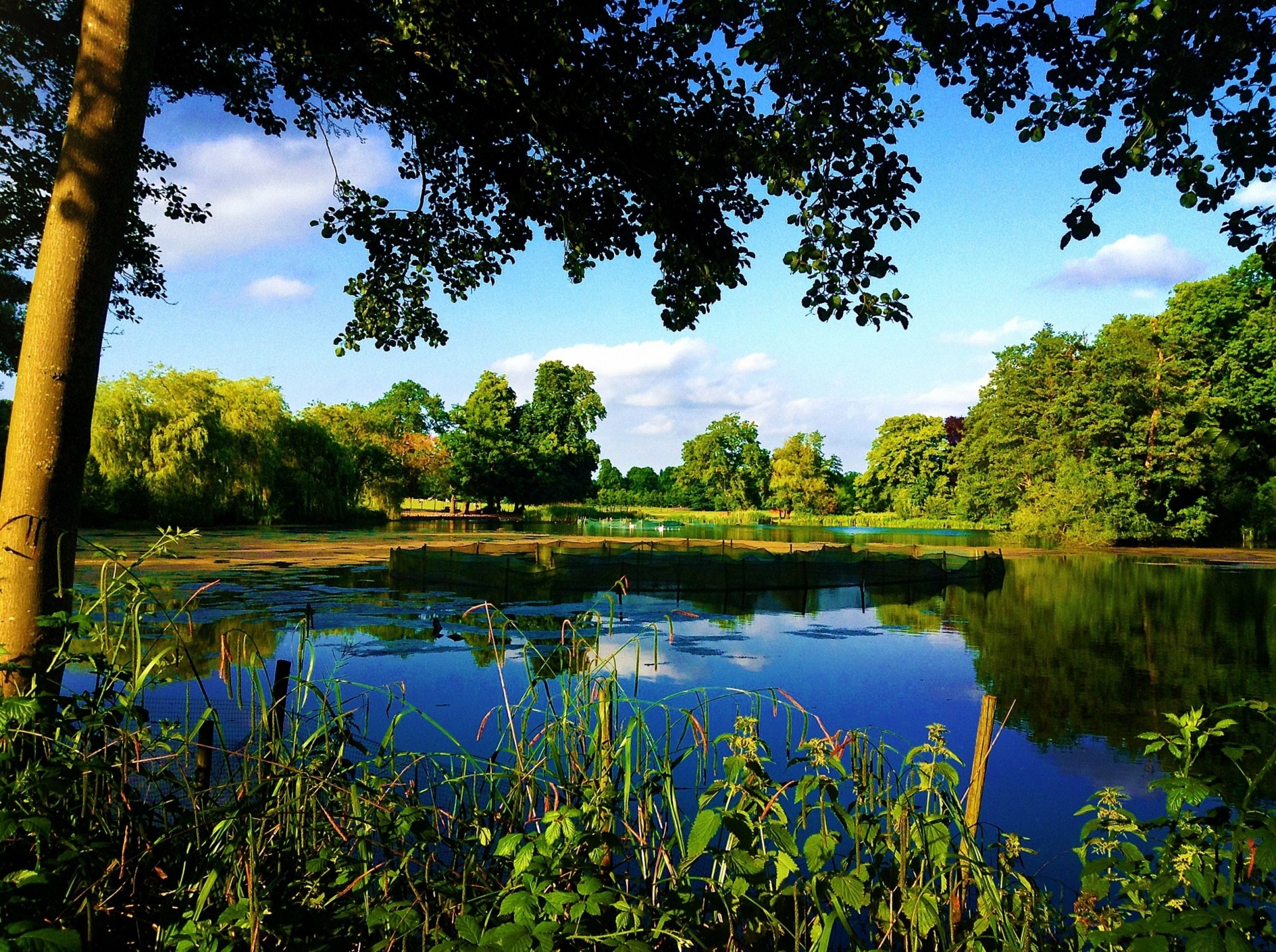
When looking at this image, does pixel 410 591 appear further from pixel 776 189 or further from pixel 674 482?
pixel 674 482

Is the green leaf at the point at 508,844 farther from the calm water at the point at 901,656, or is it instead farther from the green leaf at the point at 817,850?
the calm water at the point at 901,656

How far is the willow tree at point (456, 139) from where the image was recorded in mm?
2352

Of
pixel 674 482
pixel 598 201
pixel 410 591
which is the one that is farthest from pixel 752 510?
pixel 598 201

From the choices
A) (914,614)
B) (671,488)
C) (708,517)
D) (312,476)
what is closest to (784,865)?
(914,614)

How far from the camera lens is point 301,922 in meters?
1.62

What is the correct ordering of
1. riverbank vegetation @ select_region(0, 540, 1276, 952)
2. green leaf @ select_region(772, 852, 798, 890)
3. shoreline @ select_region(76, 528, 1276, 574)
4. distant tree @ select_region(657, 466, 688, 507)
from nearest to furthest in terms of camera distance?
riverbank vegetation @ select_region(0, 540, 1276, 952) → green leaf @ select_region(772, 852, 798, 890) → shoreline @ select_region(76, 528, 1276, 574) → distant tree @ select_region(657, 466, 688, 507)

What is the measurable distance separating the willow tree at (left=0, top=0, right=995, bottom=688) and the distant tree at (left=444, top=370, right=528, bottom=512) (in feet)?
127

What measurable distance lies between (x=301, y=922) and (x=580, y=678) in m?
1.08

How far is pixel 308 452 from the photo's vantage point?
2836cm

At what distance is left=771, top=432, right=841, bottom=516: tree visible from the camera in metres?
62.5

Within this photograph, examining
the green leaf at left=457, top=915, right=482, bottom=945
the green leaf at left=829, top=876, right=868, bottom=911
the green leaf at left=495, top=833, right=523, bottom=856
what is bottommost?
the green leaf at left=829, top=876, right=868, bottom=911

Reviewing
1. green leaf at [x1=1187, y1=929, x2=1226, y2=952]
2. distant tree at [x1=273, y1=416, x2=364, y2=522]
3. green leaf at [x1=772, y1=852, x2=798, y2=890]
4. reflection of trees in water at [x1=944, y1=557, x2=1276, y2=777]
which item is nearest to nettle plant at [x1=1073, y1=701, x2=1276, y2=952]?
green leaf at [x1=1187, y1=929, x2=1226, y2=952]

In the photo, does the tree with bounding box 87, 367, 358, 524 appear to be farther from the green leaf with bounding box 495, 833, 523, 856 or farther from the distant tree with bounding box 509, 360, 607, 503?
the green leaf with bounding box 495, 833, 523, 856

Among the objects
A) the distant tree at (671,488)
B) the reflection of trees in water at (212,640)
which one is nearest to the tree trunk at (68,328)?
the reflection of trees in water at (212,640)
